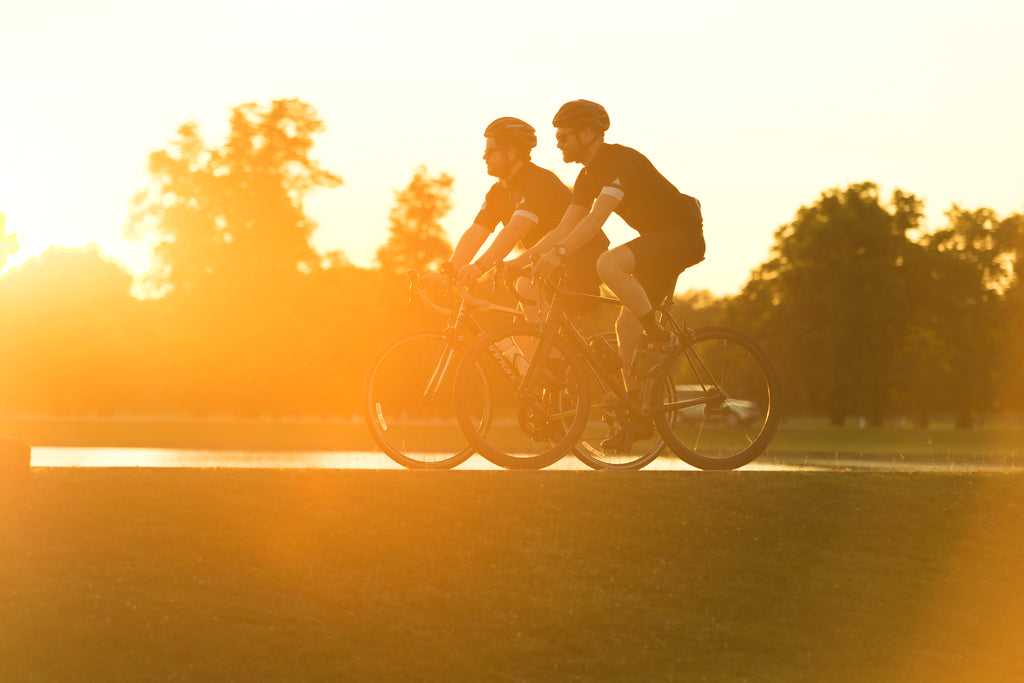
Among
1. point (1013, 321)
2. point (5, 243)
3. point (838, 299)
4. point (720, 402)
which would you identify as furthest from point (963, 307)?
point (720, 402)

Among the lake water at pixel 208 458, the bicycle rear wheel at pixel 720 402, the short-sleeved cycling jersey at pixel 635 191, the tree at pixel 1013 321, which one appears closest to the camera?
the short-sleeved cycling jersey at pixel 635 191

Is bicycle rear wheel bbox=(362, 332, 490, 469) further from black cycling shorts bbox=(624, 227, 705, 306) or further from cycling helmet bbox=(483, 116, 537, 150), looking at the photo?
cycling helmet bbox=(483, 116, 537, 150)

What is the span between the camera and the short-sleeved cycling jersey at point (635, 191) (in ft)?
28.2

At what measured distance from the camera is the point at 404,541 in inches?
784

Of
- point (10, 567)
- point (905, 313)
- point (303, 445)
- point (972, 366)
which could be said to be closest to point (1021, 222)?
point (972, 366)

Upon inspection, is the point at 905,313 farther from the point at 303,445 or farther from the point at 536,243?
the point at 536,243

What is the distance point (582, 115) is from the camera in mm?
8711

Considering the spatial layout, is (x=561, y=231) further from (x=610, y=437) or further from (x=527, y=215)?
(x=610, y=437)

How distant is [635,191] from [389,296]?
5813 cm

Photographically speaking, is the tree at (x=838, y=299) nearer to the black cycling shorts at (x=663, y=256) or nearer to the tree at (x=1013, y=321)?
the tree at (x=1013, y=321)

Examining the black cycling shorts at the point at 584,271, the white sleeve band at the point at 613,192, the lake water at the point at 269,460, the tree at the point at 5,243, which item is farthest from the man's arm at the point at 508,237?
the tree at the point at 5,243

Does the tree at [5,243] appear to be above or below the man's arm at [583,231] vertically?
above

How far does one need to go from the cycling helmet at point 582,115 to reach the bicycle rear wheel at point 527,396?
1478mm

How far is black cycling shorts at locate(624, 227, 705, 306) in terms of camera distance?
28.3ft
